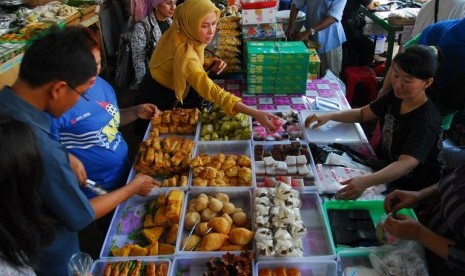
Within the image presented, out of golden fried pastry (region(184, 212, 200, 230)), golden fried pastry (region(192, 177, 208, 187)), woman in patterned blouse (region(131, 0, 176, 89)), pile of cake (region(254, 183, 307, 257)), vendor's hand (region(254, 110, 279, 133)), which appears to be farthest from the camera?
woman in patterned blouse (region(131, 0, 176, 89))

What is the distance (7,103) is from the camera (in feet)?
4.26

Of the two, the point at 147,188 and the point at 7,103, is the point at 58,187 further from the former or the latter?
the point at 147,188

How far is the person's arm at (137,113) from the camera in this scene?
250 cm

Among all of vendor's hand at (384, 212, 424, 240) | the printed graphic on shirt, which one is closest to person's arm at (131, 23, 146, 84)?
the printed graphic on shirt

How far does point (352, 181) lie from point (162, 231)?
107 cm

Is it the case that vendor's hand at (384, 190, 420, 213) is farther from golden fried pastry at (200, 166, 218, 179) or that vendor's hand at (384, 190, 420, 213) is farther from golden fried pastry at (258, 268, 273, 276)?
golden fried pastry at (200, 166, 218, 179)

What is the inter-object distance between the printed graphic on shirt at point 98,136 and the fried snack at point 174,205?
1.63 ft

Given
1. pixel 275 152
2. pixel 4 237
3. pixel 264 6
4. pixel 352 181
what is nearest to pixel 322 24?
pixel 264 6

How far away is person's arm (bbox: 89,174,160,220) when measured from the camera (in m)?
1.59

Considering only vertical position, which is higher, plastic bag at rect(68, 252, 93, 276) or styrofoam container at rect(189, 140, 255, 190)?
plastic bag at rect(68, 252, 93, 276)

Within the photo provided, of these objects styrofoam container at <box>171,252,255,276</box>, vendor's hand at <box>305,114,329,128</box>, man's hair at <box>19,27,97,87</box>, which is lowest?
styrofoam container at <box>171,252,255,276</box>

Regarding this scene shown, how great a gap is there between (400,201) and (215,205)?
3.15ft

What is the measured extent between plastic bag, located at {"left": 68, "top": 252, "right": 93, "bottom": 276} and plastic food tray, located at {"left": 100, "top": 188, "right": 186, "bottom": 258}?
0.14 metres

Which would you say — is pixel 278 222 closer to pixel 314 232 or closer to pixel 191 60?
pixel 314 232
